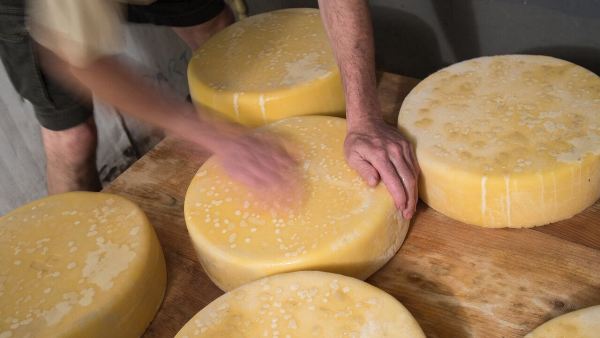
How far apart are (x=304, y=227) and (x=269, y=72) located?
65 cm

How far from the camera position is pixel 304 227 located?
1374mm

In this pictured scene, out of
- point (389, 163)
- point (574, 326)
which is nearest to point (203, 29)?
point (389, 163)

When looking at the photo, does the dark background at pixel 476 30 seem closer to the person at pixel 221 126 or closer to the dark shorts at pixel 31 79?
the person at pixel 221 126

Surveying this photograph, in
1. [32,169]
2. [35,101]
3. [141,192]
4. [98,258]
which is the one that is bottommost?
[32,169]

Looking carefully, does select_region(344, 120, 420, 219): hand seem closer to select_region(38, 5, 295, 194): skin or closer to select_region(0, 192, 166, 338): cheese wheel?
select_region(38, 5, 295, 194): skin

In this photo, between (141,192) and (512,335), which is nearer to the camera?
(512,335)

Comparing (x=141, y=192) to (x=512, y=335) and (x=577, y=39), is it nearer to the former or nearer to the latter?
(x=512, y=335)

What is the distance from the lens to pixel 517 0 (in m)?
1.95

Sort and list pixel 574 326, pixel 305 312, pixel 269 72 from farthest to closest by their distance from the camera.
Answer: pixel 269 72 < pixel 305 312 < pixel 574 326

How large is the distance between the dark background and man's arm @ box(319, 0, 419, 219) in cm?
58

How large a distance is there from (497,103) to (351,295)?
674 mm

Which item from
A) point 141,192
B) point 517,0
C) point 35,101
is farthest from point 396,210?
point 35,101

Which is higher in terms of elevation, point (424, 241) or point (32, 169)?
point (424, 241)

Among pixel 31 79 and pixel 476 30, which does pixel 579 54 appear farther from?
pixel 31 79
